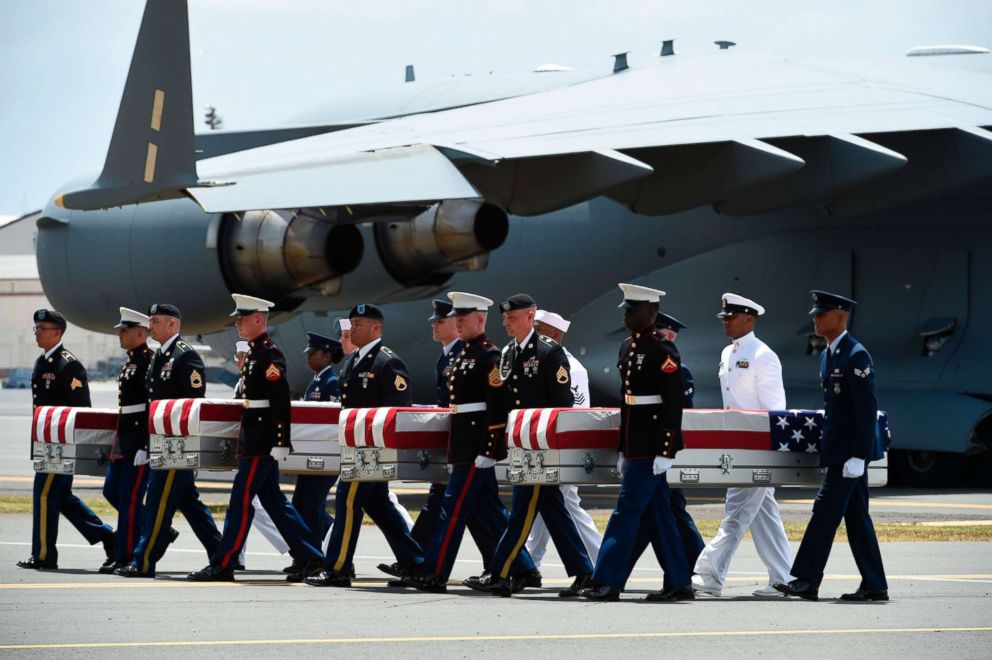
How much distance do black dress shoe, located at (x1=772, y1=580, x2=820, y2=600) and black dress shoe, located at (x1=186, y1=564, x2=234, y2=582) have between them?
11.3 ft

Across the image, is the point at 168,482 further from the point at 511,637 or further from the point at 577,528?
the point at 511,637

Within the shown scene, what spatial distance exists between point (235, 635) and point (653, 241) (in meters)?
11.4

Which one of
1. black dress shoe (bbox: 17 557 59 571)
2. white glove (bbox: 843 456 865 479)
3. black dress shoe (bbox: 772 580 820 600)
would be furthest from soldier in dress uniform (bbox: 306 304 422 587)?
white glove (bbox: 843 456 865 479)

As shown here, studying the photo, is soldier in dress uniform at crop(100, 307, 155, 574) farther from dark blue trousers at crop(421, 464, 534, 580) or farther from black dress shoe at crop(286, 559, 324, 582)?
dark blue trousers at crop(421, 464, 534, 580)

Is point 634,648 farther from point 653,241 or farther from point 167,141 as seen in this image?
point 653,241

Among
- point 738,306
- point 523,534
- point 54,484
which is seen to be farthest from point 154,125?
point 738,306

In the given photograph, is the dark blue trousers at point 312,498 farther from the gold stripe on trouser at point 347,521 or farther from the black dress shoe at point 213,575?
the gold stripe on trouser at point 347,521

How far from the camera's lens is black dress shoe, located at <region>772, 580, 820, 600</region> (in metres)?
9.36

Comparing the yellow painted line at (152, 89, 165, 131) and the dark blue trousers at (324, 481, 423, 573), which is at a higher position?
the yellow painted line at (152, 89, 165, 131)

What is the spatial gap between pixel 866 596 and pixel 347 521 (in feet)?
10.4

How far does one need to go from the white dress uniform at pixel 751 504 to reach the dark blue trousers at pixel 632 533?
0.58m

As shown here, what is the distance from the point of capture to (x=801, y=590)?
936cm

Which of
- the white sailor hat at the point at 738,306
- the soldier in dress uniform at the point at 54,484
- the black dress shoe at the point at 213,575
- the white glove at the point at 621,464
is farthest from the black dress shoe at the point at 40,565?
the white sailor hat at the point at 738,306

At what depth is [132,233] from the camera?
51.8 ft
